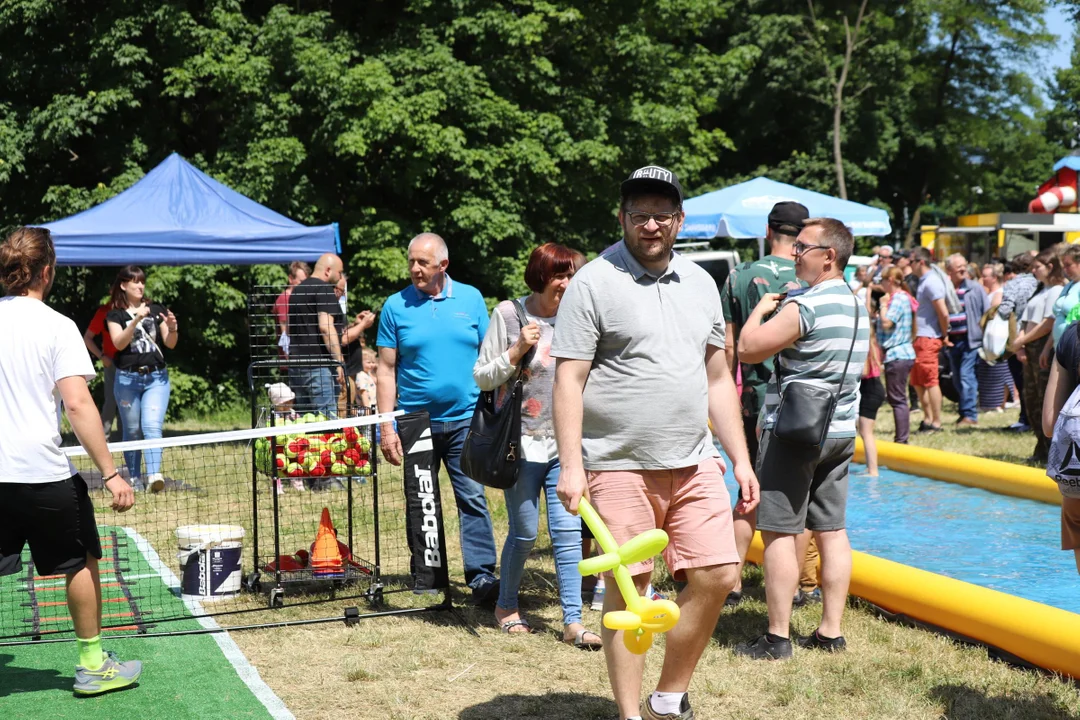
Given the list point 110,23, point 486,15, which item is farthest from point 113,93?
point 486,15

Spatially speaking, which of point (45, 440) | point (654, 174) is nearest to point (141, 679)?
point (45, 440)

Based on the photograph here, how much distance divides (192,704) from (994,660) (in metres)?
3.37

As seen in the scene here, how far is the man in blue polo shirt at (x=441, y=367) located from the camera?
18.8ft

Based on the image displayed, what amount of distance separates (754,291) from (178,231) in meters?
6.77

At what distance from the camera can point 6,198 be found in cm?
1791

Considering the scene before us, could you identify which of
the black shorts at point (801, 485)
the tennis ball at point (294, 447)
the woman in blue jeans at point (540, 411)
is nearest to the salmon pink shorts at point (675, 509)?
the black shorts at point (801, 485)

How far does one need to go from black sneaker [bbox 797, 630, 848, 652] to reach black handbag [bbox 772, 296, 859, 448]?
943 millimetres

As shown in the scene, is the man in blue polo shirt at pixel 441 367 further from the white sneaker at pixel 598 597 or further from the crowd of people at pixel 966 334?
the crowd of people at pixel 966 334

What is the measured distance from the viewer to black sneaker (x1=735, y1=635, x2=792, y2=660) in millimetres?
4887

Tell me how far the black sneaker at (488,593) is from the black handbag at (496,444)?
35.2 inches

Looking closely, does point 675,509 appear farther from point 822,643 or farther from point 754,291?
point 754,291

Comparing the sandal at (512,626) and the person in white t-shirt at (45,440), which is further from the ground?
the person in white t-shirt at (45,440)

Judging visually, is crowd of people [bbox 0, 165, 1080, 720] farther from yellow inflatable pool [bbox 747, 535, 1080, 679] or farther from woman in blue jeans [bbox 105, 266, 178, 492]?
woman in blue jeans [bbox 105, 266, 178, 492]

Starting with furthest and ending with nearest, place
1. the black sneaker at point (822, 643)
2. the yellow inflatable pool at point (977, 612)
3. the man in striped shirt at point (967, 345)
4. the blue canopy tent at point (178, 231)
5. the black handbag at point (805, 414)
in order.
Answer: the man in striped shirt at point (967, 345), the blue canopy tent at point (178, 231), the black sneaker at point (822, 643), the black handbag at point (805, 414), the yellow inflatable pool at point (977, 612)
